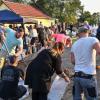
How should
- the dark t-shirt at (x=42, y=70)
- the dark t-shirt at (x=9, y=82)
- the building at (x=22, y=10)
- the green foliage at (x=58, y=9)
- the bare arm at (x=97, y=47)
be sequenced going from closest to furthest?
the bare arm at (x=97, y=47) < the dark t-shirt at (x=42, y=70) < the dark t-shirt at (x=9, y=82) < the building at (x=22, y=10) < the green foliage at (x=58, y=9)

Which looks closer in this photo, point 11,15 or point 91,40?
point 91,40

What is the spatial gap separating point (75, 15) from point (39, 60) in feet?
311

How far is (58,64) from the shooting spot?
7543 millimetres

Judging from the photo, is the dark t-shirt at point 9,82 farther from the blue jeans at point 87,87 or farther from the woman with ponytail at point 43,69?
the blue jeans at point 87,87

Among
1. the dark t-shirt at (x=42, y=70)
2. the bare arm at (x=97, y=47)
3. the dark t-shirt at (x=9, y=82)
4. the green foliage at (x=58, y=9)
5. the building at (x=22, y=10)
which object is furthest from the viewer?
the green foliage at (x=58, y=9)

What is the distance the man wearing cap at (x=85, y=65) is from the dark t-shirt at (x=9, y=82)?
1217mm

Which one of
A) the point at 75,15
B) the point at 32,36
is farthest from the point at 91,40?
the point at 75,15

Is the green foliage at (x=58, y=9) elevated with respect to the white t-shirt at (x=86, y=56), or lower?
lower

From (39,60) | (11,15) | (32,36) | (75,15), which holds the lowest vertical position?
(75,15)

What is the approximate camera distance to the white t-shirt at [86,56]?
23.9 ft

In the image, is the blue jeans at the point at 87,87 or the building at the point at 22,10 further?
the building at the point at 22,10

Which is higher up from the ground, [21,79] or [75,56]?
[75,56]

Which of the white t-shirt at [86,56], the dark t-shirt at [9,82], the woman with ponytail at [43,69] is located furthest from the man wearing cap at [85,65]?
the dark t-shirt at [9,82]

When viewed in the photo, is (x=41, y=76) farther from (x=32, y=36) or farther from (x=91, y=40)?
(x=32, y=36)
